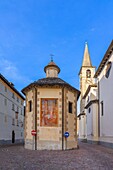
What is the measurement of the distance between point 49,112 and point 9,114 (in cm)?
1398

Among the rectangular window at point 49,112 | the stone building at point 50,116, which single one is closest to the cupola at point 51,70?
the stone building at point 50,116

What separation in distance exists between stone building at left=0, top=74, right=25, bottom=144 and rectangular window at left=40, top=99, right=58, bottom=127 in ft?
31.2

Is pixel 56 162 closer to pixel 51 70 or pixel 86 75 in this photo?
pixel 51 70

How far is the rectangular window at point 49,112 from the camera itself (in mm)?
21431

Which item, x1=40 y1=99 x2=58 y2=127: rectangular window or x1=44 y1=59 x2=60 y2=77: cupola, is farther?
x1=44 y1=59 x2=60 y2=77: cupola

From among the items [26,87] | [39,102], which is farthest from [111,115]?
[26,87]

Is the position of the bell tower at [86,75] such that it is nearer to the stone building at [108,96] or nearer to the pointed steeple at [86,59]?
the pointed steeple at [86,59]

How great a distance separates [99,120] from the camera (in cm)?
3216

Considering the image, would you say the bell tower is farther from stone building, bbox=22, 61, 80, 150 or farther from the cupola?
stone building, bbox=22, 61, 80, 150

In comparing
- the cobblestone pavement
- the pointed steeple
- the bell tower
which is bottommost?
the cobblestone pavement

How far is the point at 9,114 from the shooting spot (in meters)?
33.9

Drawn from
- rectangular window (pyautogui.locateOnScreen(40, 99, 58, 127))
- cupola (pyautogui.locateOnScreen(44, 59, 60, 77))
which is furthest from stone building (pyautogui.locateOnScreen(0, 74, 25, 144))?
rectangular window (pyautogui.locateOnScreen(40, 99, 58, 127))

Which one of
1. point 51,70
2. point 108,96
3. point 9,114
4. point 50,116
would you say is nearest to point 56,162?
point 50,116

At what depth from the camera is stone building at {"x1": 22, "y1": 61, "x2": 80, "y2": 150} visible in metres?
21.2
